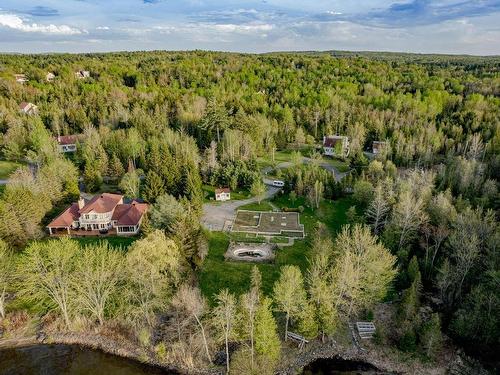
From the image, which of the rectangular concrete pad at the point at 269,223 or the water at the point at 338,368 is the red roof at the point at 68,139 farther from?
the water at the point at 338,368

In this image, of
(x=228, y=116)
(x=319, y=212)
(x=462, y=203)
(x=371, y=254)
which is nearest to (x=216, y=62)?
(x=228, y=116)

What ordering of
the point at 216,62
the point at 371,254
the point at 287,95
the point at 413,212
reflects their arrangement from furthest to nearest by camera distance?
the point at 216,62 → the point at 287,95 → the point at 413,212 → the point at 371,254

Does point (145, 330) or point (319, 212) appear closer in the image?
point (145, 330)

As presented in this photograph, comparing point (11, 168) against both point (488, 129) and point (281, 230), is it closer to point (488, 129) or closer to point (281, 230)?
point (281, 230)

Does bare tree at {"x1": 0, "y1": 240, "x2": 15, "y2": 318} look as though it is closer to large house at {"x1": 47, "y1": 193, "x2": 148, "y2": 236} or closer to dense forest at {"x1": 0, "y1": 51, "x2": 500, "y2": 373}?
dense forest at {"x1": 0, "y1": 51, "x2": 500, "y2": 373}

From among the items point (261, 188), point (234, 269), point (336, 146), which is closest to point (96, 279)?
point (234, 269)

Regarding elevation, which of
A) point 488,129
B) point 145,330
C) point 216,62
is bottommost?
point 145,330

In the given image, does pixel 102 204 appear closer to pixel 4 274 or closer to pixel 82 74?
pixel 4 274
